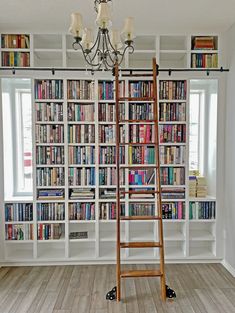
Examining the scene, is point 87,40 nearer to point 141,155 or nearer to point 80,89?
point 80,89

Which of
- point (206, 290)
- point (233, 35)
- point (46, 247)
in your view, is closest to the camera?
point (206, 290)

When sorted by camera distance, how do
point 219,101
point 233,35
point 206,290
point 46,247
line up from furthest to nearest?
1. point 46,247
2. point 219,101
3. point 233,35
4. point 206,290

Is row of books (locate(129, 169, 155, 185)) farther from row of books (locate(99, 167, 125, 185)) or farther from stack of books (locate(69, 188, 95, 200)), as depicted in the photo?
stack of books (locate(69, 188, 95, 200))

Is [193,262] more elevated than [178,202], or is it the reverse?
[178,202]

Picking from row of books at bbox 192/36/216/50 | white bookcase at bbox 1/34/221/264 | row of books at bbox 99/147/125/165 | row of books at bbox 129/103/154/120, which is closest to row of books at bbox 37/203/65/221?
white bookcase at bbox 1/34/221/264

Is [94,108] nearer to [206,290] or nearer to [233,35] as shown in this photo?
[233,35]

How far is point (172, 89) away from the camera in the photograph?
3580 mm

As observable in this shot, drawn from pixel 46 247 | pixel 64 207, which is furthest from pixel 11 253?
pixel 64 207

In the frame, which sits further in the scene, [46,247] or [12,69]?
[46,247]

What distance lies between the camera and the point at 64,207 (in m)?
3.61

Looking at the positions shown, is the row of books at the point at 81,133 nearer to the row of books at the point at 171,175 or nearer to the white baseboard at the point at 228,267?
the row of books at the point at 171,175

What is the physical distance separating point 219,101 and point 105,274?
2.51 m

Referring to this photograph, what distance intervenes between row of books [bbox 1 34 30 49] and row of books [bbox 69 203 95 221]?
2.05 meters

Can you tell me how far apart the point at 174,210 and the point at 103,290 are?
129cm
